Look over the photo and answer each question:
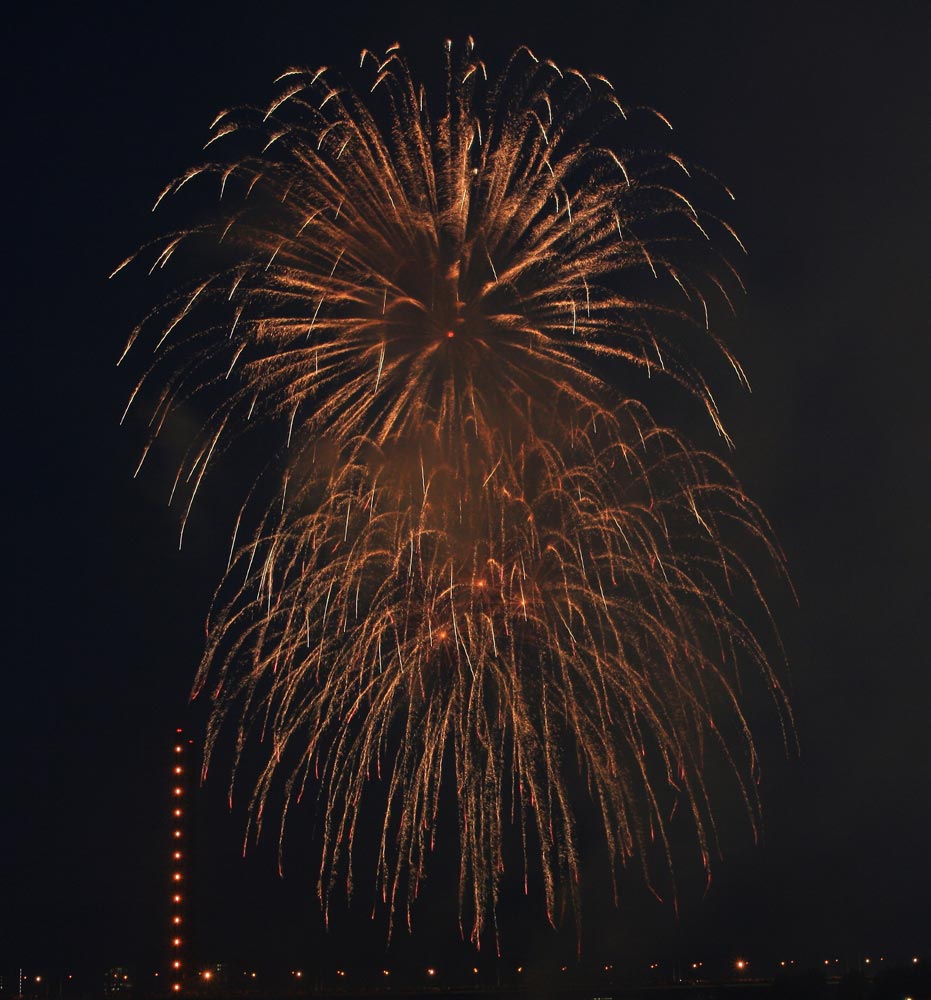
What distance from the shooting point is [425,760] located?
30.7 meters

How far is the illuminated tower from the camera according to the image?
79.1m

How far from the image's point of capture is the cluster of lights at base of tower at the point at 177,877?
79.1 meters

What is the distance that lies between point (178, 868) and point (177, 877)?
57 cm

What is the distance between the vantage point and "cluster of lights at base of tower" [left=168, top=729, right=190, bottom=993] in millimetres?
79062

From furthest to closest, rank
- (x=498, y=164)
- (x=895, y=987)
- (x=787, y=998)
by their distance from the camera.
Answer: (x=787, y=998)
(x=895, y=987)
(x=498, y=164)

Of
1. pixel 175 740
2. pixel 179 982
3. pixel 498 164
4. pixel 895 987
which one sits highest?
pixel 175 740

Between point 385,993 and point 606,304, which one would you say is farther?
point 385,993

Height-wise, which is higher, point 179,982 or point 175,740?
point 175,740

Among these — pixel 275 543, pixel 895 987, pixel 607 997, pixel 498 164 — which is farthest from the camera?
pixel 607 997

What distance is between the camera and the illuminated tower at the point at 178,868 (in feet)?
260

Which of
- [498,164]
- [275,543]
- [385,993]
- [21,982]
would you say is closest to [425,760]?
[275,543]

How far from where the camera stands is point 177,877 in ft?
261

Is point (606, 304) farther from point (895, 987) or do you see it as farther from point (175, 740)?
point (175, 740)

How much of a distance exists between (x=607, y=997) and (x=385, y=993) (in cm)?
2292
